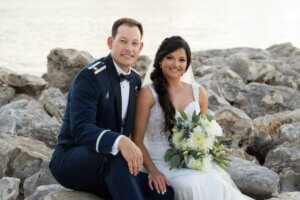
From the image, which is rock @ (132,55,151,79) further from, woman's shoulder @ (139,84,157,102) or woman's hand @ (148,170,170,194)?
woman's hand @ (148,170,170,194)

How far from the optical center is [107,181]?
409 cm

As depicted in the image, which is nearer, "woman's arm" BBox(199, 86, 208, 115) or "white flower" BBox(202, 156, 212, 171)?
"white flower" BBox(202, 156, 212, 171)

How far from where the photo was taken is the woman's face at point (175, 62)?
4801 mm

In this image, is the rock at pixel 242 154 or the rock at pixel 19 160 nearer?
the rock at pixel 19 160

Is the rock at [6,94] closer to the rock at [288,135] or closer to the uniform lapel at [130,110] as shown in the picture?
the rock at [288,135]

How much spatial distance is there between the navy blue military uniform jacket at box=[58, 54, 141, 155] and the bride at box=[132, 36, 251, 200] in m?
0.23

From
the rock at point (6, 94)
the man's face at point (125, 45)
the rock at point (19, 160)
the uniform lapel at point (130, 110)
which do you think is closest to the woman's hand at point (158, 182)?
the uniform lapel at point (130, 110)

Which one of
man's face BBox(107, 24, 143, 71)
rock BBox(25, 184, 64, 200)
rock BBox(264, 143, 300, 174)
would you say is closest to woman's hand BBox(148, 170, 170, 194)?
man's face BBox(107, 24, 143, 71)

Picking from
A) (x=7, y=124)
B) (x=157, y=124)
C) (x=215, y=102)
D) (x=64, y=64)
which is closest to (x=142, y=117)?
(x=157, y=124)

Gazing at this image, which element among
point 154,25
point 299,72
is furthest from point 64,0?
point 299,72

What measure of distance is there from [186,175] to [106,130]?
72 cm

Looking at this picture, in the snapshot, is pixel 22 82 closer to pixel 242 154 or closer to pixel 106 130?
pixel 242 154

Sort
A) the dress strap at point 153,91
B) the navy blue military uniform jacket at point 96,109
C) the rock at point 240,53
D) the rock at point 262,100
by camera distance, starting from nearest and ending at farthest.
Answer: the navy blue military uniform jacket at point 96,109 → the dress strap at point 153,91 → the rock at point 262,100 → the rock at point 240,53

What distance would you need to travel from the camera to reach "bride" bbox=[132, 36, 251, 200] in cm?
451
